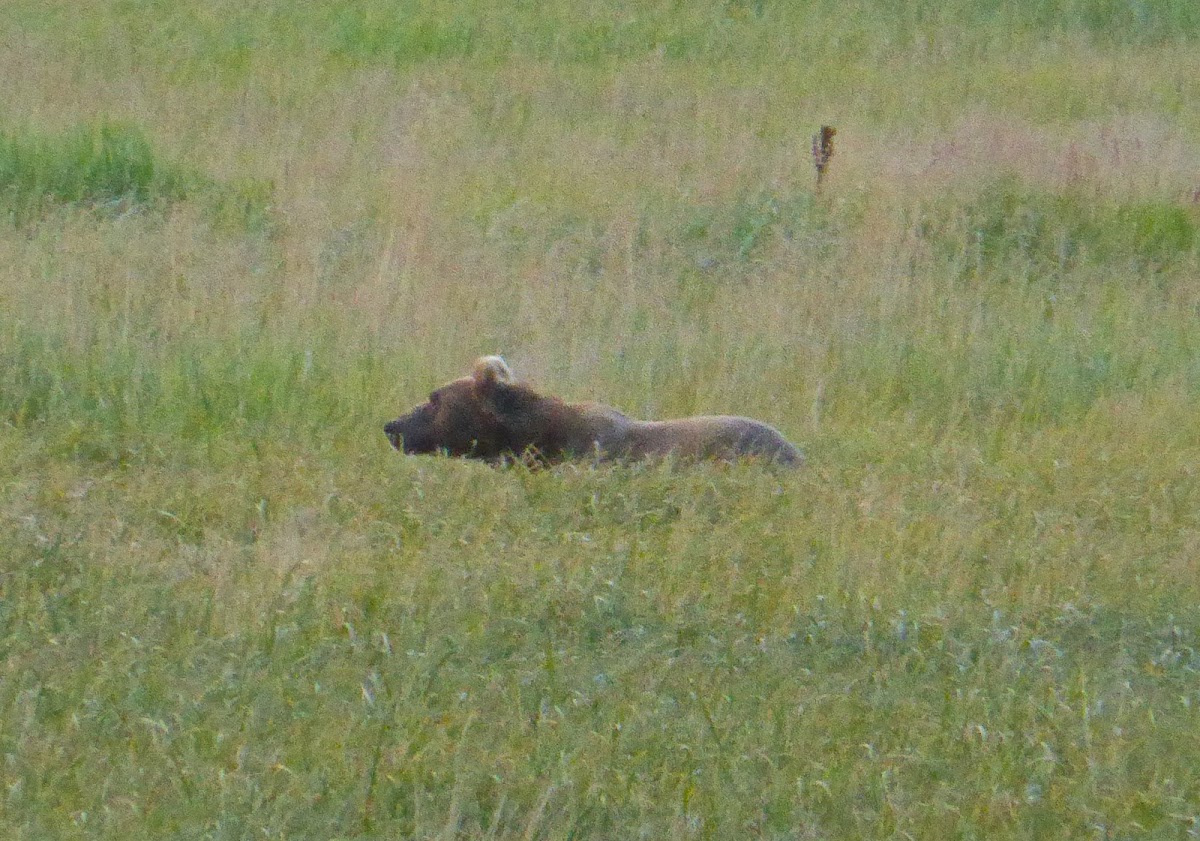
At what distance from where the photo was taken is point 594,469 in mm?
7414

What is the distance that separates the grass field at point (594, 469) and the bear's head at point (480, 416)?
1.10 feet

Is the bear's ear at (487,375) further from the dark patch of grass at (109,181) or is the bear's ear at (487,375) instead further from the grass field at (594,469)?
the dark patch of grass at (109,181)

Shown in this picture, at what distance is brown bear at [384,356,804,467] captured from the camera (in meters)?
7.87

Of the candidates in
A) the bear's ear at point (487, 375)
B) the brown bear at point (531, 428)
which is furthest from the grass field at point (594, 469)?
the bear's ear at point (487, 375)

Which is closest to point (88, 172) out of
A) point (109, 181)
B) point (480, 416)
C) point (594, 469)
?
point (109, 181)

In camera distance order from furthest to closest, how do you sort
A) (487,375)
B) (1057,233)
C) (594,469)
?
(1057,233), (487,375), (594,469)

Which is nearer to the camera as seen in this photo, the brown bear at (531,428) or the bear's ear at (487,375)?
the brown bear at (531,428)

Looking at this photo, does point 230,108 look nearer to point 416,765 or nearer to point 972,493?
point 972,493

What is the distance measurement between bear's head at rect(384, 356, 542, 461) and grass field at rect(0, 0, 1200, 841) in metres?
0.34

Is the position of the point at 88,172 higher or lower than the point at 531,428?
higher

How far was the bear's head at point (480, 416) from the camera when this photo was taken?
26.6ft

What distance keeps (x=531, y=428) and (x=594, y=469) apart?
836 millimetres

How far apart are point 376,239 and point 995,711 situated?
279 inches

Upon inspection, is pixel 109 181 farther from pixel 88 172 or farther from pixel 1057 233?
pixel 1057 233
